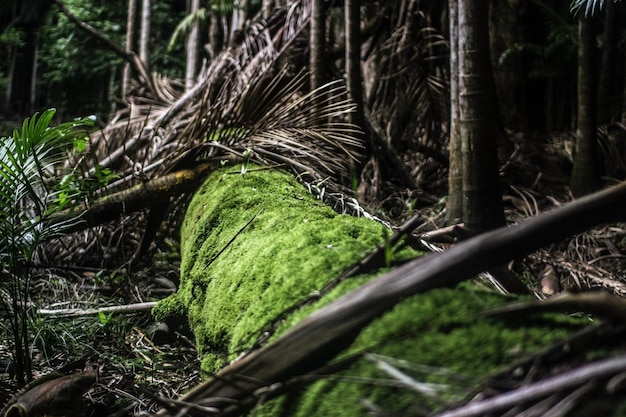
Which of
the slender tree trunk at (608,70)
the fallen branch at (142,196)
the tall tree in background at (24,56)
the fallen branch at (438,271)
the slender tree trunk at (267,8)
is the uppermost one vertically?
the tall tree in background at (24,56)

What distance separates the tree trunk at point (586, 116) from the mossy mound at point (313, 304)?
103 inches

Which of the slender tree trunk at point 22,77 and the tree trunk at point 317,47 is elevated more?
the slender tree trunk at point 22,77

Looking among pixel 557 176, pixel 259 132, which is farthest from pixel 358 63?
pixel 557 176

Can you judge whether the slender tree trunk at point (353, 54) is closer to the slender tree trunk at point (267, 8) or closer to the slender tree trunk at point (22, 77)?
the slender tree trunk at point (267, 8)

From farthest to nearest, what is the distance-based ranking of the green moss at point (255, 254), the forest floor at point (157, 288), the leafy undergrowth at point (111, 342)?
the forest floor at point (157, 288)
the leafy undergrowth at point (111, 342)
the green moss at point (255, 254)

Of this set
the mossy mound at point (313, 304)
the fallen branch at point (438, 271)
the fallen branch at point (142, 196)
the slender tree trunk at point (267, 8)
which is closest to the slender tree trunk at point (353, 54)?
the fallen branch at point (142, 196)

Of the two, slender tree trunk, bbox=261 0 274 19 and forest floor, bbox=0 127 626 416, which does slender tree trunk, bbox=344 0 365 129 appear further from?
slender tree trunk, bbox=261 0 274 19

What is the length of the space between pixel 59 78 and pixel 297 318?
60.7 feet

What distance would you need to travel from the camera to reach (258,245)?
208 centimetres

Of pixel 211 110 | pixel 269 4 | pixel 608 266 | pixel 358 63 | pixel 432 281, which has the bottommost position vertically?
pixel 608 266

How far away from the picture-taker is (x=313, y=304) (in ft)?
4.60

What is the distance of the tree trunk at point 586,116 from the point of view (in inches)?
176

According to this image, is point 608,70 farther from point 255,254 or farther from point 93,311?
point 93,311

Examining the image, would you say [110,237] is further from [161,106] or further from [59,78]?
[59,78]
